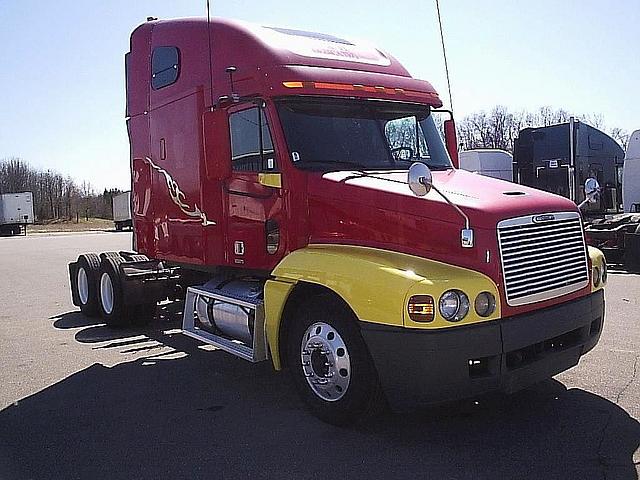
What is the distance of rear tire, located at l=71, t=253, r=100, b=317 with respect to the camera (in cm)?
1069

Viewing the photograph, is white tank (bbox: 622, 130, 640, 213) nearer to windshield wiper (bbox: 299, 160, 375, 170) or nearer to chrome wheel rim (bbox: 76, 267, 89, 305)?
chrome wheel rim (bbox: 76, 267, 89, 305)

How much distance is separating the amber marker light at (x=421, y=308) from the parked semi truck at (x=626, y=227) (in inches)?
398

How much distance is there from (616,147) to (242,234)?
16442mm

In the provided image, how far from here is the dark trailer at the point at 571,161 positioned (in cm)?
1884

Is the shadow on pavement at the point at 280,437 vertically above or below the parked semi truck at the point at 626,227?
below

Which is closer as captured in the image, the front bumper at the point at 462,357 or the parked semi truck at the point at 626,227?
the front bumper at the point at 462,357

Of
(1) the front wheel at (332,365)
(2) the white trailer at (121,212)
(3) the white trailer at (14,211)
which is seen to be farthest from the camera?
(2) the white trailer at (121,212)

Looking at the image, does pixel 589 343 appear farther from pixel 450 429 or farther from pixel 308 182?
pixel 308 182

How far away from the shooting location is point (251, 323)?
6.40m

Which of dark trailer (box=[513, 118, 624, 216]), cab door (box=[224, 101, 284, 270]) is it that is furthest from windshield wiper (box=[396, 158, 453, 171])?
dark trailer (box=[513, 118, 624, 216])

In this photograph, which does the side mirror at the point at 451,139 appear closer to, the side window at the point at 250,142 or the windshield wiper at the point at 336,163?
the windshield wiper at the point at 336,163

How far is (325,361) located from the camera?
5438 millimetres

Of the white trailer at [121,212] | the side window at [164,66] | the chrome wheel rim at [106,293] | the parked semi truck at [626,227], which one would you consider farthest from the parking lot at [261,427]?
the white trailer at [121,212]

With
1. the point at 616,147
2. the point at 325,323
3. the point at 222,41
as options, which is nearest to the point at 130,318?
the point at 222,41
